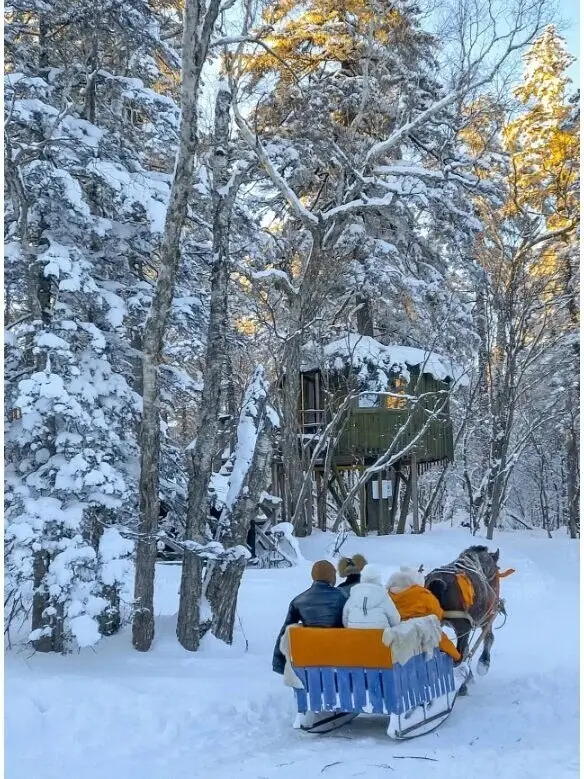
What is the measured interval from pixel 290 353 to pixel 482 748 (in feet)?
Result: 43.1

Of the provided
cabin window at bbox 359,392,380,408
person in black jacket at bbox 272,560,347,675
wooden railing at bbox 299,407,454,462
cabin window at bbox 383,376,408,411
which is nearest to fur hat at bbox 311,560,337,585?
person in black jacket at bbox 272,560,347,675

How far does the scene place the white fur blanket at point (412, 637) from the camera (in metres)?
6.41

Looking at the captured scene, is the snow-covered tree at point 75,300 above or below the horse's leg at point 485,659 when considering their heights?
above

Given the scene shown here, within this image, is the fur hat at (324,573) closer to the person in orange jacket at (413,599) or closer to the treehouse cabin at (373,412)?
the person in orange jacket at (413,599)

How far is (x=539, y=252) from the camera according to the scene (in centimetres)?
2470

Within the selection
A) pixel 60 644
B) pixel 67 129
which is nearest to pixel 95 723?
pixel 60 644

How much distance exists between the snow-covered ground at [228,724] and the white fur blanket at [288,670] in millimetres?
455

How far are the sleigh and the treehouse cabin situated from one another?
12.9 m

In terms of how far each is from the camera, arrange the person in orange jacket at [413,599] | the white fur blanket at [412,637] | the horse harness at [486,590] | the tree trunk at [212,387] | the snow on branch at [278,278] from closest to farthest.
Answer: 1. the white fur blanket at [412,637]
2. the person in orange jacket at [413,599]
3. the horse harness at [486,590]
4. the tree trunk at [212,387]
5. the snow on branch at [278,278]

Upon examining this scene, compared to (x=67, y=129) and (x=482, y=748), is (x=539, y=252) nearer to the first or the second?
(x=67, y=129)

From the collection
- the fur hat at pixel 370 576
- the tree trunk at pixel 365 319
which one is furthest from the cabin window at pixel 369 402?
the fur hat at pixel 370 576

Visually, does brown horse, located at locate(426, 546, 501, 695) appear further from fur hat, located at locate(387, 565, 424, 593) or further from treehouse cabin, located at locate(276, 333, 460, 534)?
treehouse cabin, located at locate(276, 333, 460, 534)

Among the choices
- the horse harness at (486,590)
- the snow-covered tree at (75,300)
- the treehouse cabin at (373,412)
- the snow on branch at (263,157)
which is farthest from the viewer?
the treehouse cabin at (373,412)

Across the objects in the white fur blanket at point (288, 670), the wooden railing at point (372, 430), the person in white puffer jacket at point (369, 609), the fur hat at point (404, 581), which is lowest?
the white fur blanket at point (288, 670)
